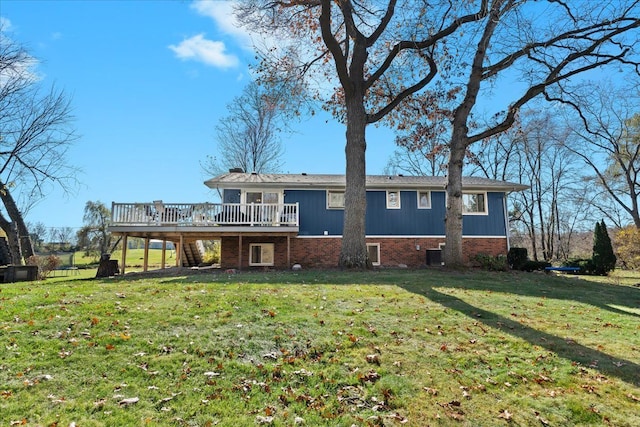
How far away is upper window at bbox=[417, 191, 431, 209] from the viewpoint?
58.3ft

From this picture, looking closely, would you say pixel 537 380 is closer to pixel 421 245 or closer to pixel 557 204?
pixel 421 245

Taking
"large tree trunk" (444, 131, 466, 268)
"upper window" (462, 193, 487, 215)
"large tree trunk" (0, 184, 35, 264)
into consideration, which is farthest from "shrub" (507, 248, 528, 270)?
"large tree trunk" (0, 184, 35, 264)

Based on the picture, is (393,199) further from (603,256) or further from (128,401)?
(128,401)

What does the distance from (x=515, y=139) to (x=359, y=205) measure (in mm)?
21776

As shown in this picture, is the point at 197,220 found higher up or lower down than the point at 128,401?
higher up

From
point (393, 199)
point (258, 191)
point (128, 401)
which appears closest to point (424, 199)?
point (393, 199)

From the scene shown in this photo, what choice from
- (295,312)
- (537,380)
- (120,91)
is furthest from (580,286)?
(120,91)

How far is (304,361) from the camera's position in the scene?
439 cm

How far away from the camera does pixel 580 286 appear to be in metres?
11.2

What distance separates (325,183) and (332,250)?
3.02m

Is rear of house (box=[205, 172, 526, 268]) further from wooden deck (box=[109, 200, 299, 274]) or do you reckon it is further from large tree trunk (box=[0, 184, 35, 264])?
large tree trunk (box=[0, 184, 35, 264])

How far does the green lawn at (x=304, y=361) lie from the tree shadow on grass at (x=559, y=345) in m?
0.03

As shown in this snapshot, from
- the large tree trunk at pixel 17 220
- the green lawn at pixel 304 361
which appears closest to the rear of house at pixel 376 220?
the large tree trunk at pixel 17 220

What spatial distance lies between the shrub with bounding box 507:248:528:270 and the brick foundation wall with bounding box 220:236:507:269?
1.18 meters
